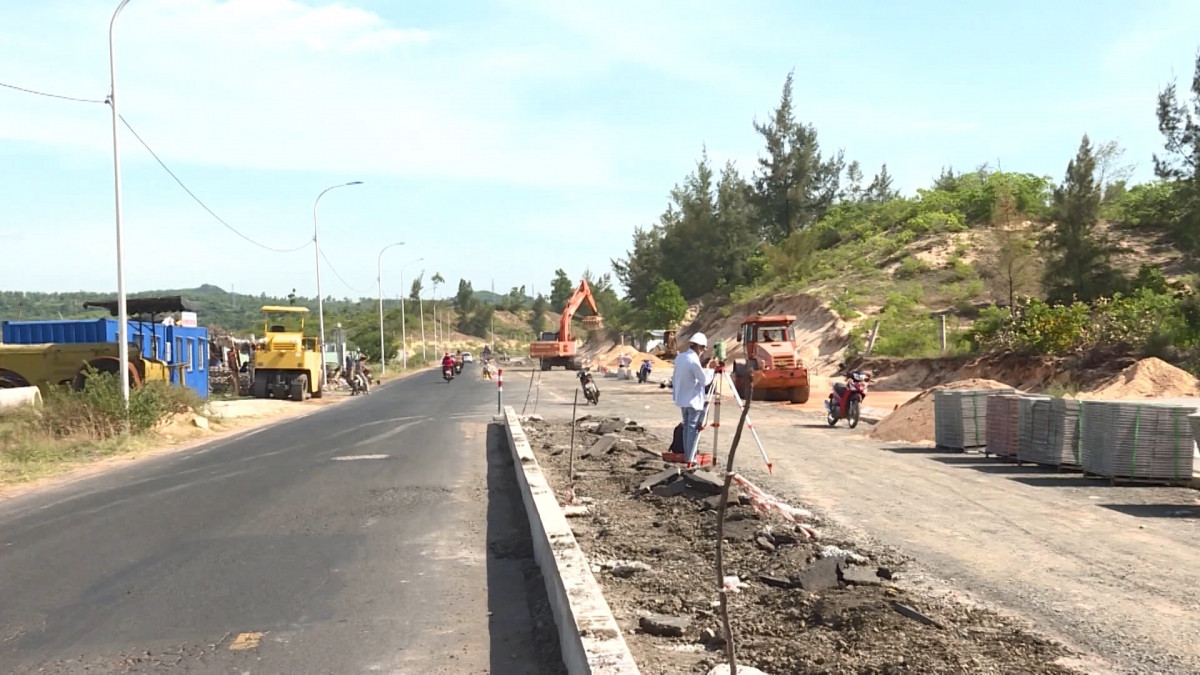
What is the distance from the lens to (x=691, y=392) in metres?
12.6

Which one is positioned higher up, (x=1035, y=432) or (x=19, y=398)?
(x=19, y=398)

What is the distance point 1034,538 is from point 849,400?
521 inches

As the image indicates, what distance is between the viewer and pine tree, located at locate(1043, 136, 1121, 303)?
3544 centimetres

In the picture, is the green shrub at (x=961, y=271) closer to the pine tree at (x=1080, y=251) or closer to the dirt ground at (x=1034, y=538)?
the pine tree at (x=1080, y=251)

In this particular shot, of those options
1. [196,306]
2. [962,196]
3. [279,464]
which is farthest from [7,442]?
[962,196]

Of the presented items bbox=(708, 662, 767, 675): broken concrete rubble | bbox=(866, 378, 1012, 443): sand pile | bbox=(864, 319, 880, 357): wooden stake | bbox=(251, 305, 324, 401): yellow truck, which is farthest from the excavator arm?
bbox=(708, 662, 767, 675): broken concrete rubble

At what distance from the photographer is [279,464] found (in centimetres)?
1600

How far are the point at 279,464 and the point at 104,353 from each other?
13.7 metres

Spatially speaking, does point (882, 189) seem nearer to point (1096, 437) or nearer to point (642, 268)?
point (642, 268)

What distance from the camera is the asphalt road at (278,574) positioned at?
5934mm

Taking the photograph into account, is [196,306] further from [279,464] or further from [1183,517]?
[1183,517]

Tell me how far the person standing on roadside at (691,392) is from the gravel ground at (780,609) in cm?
281

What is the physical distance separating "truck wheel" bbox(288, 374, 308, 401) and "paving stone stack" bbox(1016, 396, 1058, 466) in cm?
2884

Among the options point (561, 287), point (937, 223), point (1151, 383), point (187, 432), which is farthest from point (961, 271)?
point (561, 287)
